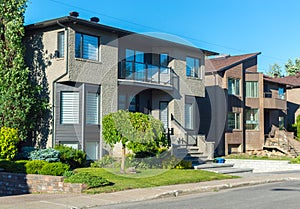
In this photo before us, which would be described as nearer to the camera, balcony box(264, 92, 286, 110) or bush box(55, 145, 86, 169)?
A: bush box(55, 145, 86, 169)

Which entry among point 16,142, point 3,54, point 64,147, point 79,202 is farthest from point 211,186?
point 3,54

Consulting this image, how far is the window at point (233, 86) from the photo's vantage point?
35500mm

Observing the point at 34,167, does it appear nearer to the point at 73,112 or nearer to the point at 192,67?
the point at 73,112

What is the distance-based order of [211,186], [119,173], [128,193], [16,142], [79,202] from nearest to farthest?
1. [79,202]
2. [128,193]
3. [211,186]
4. [119,173]
5. [16,142]

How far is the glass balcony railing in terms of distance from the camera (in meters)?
23.7

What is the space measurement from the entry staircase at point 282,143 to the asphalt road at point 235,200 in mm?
20393

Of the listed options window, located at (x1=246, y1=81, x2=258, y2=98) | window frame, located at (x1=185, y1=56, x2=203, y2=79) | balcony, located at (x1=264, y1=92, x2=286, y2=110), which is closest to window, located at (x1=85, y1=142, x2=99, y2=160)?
window frame, located at (x1=185, y1=56, x2=203, y2=79)

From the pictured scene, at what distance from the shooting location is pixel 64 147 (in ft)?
66.4

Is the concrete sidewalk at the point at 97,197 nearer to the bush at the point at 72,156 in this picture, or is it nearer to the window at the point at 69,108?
the bush at the point at 72,156

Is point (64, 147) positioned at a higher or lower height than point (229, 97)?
lower

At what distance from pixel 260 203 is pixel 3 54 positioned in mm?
13637

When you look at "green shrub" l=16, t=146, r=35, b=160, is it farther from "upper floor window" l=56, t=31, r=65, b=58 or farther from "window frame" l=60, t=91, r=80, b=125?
"upper floor window" l=56, t=31, r=65, b=58

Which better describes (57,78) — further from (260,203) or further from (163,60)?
(260,203)

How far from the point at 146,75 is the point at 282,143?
1692cm
